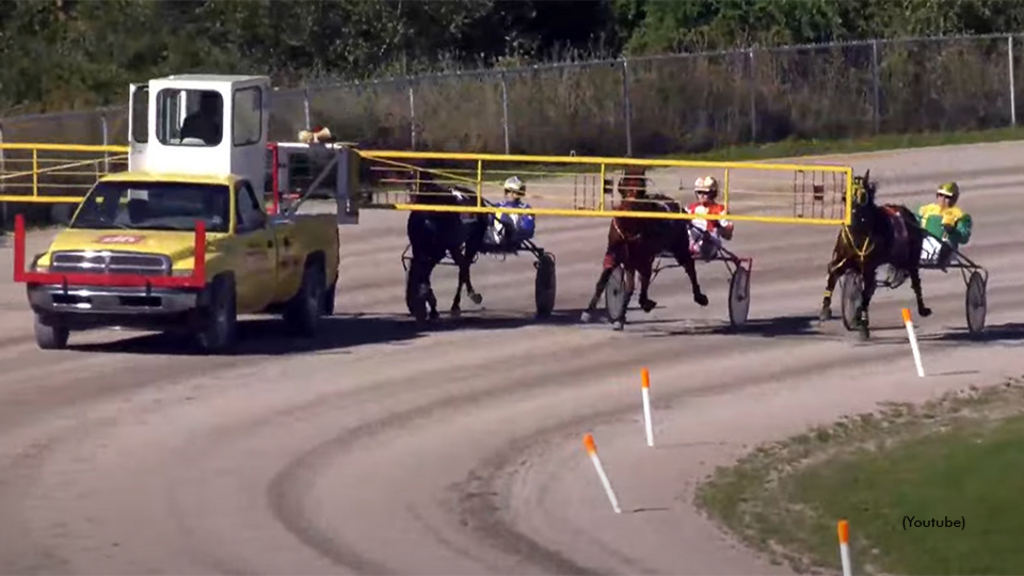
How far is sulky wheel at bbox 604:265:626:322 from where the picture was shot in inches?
955

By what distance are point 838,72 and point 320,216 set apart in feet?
76.8

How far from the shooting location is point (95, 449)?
18.1 meters

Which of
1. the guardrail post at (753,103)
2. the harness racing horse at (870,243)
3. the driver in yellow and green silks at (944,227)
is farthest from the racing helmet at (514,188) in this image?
the guardrail post at (753,103)

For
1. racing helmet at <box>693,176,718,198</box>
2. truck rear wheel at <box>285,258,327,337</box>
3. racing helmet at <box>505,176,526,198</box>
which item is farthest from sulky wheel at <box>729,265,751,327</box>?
truck rear wheel at <box>285,258,327,337</box>

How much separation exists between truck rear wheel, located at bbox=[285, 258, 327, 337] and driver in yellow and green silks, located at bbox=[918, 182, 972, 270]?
6.48 m

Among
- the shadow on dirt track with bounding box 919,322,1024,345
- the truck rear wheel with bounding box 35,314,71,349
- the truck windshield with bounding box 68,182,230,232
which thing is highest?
the truck windshield with bounding box 68,182,230,232

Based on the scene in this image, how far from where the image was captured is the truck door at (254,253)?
75.1 ft

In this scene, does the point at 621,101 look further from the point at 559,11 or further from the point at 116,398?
the point at 116,398

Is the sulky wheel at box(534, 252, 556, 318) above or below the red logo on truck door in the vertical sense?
below

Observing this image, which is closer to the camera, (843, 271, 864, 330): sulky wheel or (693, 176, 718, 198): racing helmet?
(843, 271, 864, 330): sulky wheel

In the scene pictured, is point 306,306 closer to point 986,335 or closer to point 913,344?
point 913,344

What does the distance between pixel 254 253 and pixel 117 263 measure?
159 centimetres

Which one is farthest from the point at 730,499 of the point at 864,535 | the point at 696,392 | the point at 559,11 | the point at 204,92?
the point at 559,11

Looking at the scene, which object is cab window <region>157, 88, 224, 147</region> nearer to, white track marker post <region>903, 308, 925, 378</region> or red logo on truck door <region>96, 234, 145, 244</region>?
red logo on truck door <region>96, 234, 145, 244</region>
